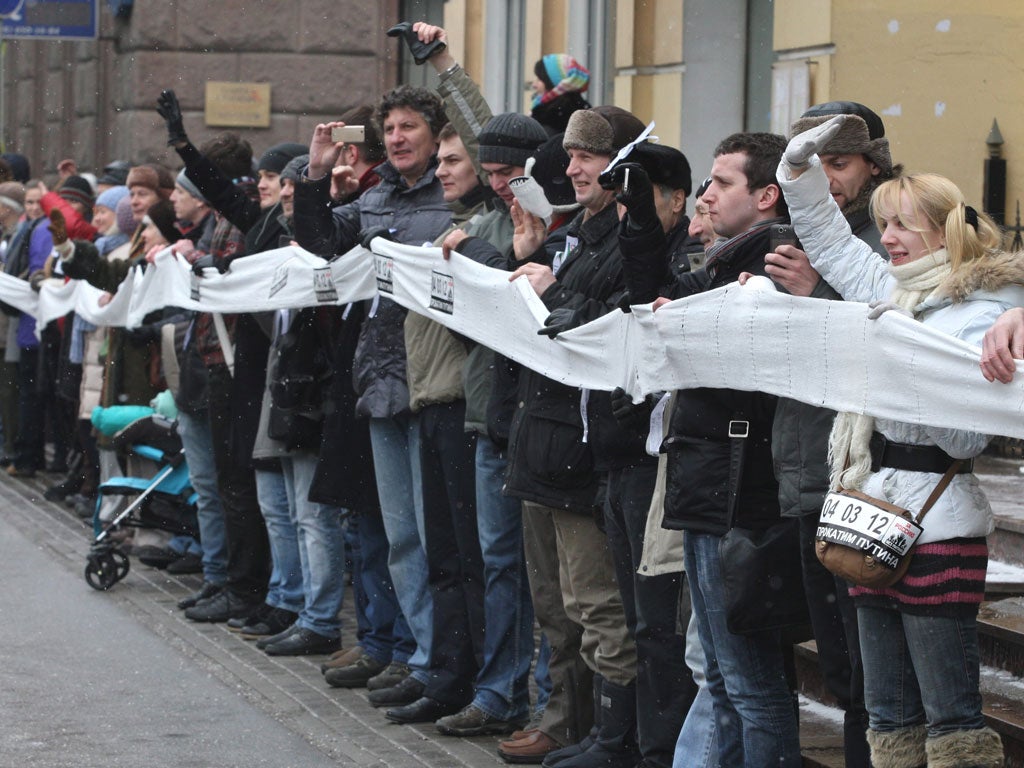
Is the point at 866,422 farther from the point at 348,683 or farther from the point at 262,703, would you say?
the point at 348,683

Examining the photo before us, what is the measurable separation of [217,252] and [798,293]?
538 centimetres

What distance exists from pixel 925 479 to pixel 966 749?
25.4 inches

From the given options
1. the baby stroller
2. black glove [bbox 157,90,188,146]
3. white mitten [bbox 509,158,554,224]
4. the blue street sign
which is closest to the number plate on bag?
white mitten [bbox 509,158,554,224]

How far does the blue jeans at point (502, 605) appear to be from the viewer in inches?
282

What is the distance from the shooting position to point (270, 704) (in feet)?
25.7

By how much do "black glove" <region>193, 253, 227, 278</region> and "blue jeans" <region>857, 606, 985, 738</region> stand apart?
5639 mm

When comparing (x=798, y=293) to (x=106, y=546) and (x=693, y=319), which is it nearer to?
(x=693, y=319)

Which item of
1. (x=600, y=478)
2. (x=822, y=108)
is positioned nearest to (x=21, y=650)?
(x=600, y=478)

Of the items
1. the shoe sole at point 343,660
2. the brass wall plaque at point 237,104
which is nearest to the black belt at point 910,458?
the shoe sole at point 343,660

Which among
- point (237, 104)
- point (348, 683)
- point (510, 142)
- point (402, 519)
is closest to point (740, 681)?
point (510, 142)

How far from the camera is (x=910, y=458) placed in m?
4.77

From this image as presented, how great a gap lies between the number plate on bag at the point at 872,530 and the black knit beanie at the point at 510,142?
255cm

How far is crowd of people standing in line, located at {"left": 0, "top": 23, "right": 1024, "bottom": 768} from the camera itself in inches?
187

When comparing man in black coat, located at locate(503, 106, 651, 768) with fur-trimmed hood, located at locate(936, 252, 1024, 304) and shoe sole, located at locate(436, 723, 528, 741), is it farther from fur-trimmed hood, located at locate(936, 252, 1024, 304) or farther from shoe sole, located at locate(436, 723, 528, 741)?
fur-trimmed hood, located at locate(936, 252, 1024, 304)
